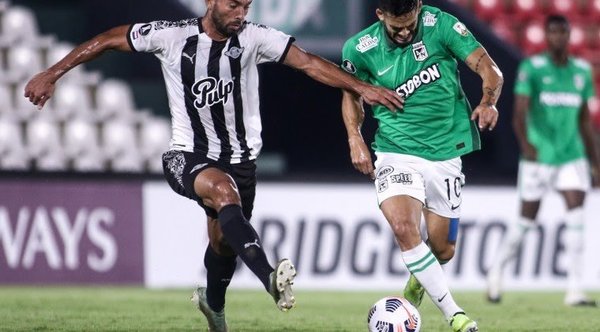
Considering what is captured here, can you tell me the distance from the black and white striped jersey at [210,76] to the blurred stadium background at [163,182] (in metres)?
4.94

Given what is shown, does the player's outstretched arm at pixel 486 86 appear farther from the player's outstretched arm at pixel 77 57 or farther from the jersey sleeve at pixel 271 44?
the player's outstretched arm at pixel 77 57

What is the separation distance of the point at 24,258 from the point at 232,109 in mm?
5180

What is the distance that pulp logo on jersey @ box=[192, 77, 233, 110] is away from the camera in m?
7.22

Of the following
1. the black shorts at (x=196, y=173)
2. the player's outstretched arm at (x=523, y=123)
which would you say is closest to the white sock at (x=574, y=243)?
the player's outstretched arm at (x=523, y=123)

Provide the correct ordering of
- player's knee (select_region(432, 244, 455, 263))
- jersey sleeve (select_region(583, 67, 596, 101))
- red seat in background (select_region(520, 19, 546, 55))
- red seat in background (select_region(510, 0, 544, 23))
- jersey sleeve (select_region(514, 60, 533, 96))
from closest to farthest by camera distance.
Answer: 1. player's knee (select_region(432, 244, 455, 263))
2. jersey sleeve (select_region(514, 60, 533, 96))
3. jersey sleeve (select_region(583, 67, 596, 101))
4. red seat in background (select_region(520, 19, 546, 55))
5. red seat in background (select_region(510, 0, 544, 23))

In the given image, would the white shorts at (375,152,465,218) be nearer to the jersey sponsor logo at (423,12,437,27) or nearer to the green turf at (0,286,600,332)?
the jersey sponsor logo at (423,12,437,27)

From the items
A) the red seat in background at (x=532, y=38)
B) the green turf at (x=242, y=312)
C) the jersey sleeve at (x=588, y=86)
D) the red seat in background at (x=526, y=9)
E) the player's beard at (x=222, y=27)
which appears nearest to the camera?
the player's beard at (x=222, y=27)

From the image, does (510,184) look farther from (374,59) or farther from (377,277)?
(374,59)

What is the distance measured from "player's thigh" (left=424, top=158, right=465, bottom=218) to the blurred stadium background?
4.85 metres

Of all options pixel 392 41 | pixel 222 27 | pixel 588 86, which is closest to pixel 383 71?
pixel 392 41

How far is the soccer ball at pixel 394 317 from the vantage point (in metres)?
6.93

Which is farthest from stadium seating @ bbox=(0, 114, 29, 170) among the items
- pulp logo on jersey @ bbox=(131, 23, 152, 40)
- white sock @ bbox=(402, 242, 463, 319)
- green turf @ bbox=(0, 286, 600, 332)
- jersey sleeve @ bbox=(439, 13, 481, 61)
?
white sock @ bbox=(402, 242, 463, 319)

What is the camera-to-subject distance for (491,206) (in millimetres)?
13016

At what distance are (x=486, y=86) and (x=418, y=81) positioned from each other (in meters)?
0.49
